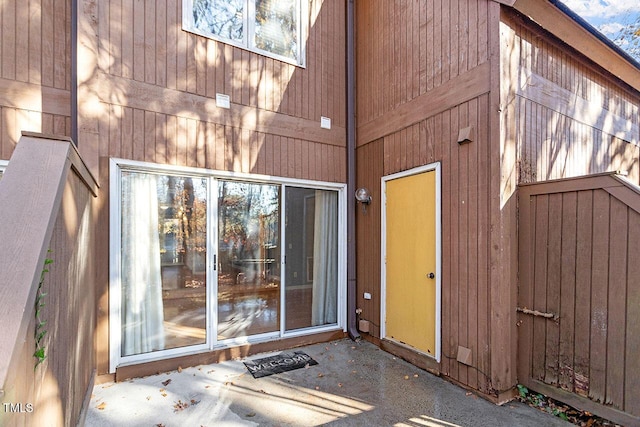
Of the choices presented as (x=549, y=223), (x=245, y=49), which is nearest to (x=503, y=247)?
(x=549, y=223)

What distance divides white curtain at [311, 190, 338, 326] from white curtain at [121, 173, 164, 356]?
1996mm

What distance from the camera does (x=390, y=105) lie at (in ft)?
14.2

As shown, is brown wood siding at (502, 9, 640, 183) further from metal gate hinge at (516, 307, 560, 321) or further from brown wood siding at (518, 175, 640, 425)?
metal gate hinge at (516, 307, 560, 321)

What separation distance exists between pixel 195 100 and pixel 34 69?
4.91ft

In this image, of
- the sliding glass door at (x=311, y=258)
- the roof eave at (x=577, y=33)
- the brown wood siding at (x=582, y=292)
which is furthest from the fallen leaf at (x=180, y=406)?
the roof eave at (x=577, y=33)

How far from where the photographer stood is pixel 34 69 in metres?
3.23

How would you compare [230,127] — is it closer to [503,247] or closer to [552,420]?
[503,247]

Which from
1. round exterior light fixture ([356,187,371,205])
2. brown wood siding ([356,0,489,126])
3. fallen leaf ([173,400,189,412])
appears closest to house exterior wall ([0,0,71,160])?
fallen leaf ([173,400,189,412])

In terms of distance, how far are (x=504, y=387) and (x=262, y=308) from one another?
276 centimetres

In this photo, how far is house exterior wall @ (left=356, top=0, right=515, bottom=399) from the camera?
3.02 meters

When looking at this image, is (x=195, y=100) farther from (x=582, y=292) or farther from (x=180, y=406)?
(x=582, y=292)

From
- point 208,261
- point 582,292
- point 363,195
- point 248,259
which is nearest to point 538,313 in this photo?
point 582,292

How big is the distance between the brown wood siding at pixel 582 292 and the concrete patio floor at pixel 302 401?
0.41 m

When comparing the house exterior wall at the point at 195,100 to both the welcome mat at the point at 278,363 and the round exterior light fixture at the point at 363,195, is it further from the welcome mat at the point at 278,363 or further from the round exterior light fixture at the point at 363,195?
the welcome mat at the point at 278,363
